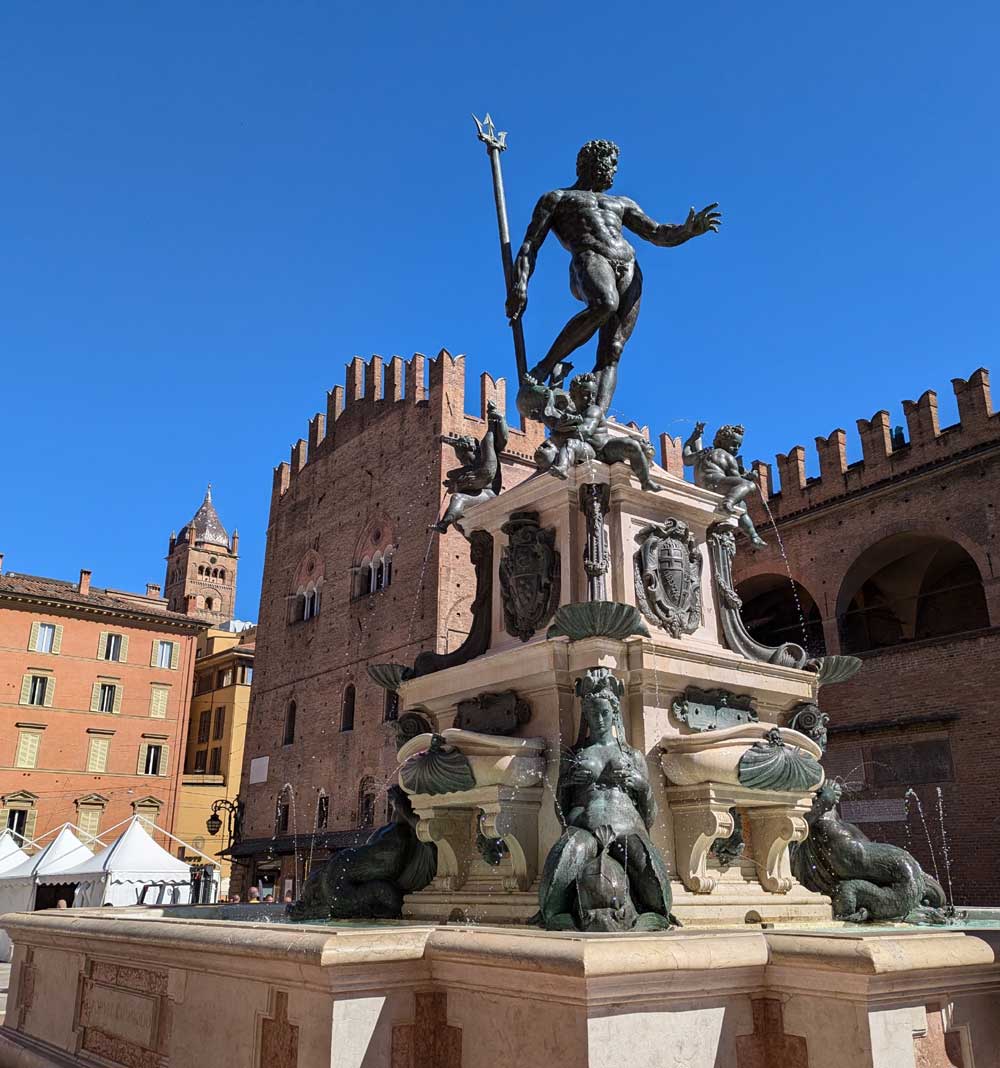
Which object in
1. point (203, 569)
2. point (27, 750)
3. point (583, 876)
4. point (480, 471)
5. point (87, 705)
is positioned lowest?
point (583, 876)

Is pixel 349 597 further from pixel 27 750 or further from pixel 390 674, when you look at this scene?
pixel 390 674

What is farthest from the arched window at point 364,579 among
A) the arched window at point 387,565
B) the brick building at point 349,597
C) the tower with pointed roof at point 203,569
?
the tower with pointed roof at point 203,569

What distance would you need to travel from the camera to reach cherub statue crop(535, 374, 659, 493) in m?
6.14

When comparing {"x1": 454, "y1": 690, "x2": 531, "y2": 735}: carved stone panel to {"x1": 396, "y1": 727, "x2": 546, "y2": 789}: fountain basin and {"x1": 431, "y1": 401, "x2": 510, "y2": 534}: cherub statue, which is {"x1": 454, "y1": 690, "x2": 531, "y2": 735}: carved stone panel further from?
{"x1": 431, "y1": 401, "x2": 510, "y2": 534}: cherub statue

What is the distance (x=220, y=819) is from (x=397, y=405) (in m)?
17.7

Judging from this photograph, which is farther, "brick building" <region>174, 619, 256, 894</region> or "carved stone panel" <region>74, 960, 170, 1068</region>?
"brick building" <region>174, 619, 256, 894</region>

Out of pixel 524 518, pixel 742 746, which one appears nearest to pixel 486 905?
pixel 742 746

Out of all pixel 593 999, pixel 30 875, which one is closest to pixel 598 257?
pixel 593 999

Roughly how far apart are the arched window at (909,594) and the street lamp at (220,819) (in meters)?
16.3

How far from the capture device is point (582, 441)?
20.8 feet

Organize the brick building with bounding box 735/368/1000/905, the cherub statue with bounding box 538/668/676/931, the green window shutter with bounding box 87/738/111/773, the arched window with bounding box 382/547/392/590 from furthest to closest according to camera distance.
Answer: the green window shutter with bounding box 87/738/111/773 → the arched window with bounding box 382/547/392/590 → the brick building with bounding box 735/368/1000/905 → the cherub statue with bounding box 538/668/676/931

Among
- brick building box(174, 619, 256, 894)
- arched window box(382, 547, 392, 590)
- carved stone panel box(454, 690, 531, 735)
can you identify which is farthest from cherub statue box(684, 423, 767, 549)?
brick building box(174, 619, 256, 894)

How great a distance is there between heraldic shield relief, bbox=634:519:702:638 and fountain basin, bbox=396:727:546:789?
120 centimetres

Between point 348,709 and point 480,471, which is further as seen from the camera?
point 348,709
